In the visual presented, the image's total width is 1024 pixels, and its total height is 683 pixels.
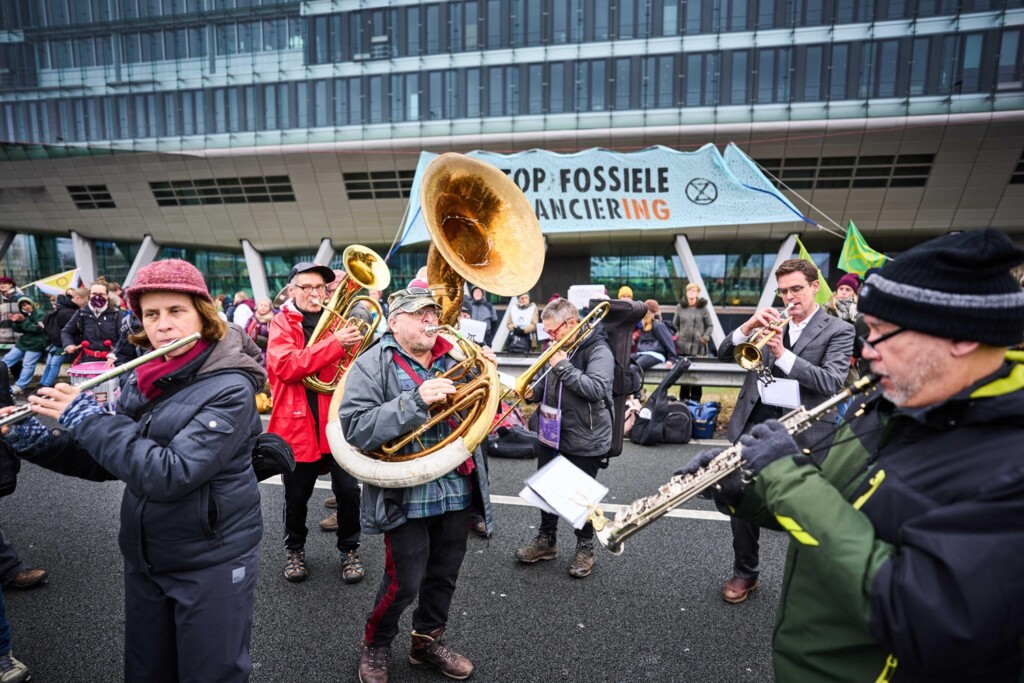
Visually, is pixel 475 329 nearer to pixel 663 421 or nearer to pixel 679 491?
pixel 663 421

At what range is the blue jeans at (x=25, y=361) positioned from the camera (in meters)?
10.5

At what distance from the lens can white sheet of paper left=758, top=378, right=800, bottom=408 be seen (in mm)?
3619

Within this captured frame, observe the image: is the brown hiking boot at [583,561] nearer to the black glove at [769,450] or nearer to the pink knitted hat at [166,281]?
the black glove at [769,450]

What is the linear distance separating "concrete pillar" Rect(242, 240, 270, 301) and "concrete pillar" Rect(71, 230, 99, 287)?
33.0 feet

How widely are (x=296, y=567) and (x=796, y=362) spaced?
3823mm

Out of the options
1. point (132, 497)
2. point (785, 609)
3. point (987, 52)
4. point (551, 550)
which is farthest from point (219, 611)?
point (987, 52)

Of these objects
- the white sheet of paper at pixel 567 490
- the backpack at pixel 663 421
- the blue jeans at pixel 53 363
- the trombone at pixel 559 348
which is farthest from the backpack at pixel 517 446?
the blue jeans at pixel 53 363

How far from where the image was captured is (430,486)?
2.92 m

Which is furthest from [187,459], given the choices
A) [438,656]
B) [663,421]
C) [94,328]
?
[94,328]

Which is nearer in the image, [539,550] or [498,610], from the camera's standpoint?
[498,610]

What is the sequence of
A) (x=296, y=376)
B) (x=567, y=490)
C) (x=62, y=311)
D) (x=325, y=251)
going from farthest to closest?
1. (x=325, y=251)
2. (x=62, y=311)
3. (x=296, y=376)
4. (x=567, y=490)

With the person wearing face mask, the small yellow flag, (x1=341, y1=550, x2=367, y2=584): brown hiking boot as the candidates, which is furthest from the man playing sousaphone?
the small yellow flag

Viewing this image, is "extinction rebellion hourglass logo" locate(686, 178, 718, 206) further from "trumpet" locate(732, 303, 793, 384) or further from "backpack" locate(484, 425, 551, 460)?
"trumpet" locate(732, 303, 793, 384)

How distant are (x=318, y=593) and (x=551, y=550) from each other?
1.76 metres
